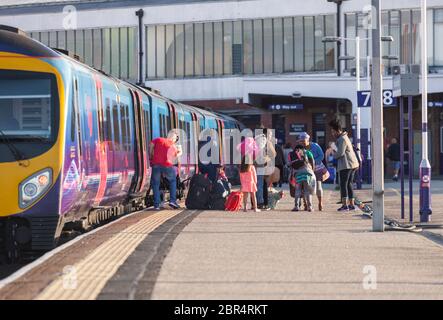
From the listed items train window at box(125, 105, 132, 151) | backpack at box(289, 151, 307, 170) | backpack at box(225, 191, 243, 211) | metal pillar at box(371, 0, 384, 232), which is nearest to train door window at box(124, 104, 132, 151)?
train window at box(125, 105, 132, 151)

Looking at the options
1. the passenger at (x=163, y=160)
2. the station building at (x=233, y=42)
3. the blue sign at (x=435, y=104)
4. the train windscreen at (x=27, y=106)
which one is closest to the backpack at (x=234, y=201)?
the passenger at (x=163, y=160)

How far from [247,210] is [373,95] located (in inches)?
215

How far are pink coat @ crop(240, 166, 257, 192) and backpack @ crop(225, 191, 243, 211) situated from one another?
0.29 meters

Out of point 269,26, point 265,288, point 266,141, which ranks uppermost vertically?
point 269,26

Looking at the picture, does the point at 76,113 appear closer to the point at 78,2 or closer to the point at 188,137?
the point at 188,137

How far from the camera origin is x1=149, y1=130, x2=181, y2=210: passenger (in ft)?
61.8

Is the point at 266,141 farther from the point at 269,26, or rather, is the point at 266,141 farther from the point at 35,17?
the point at 35,17

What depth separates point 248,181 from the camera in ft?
61.1

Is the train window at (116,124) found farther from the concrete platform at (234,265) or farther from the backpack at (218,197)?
the backpack at (218,197)

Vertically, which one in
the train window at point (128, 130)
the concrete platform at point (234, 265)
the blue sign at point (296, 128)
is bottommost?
the concrete platform at point (234, 265)

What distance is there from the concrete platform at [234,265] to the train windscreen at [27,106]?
1.43 metres

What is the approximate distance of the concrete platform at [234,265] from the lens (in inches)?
311

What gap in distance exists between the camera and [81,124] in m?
12.2
